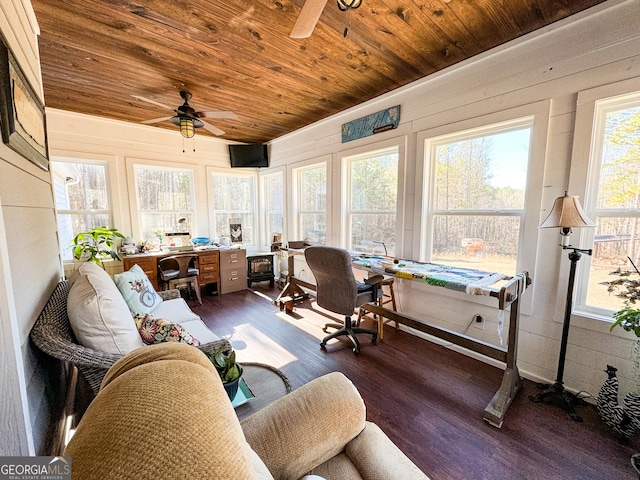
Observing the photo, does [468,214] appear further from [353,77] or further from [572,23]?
[353,77]

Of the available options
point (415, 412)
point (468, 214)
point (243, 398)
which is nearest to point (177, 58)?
point (243, 398)

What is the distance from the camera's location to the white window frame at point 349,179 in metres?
2.86

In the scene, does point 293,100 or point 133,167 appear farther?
point 133,167

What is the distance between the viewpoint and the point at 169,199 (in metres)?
4.27

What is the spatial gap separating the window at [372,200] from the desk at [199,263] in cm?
223

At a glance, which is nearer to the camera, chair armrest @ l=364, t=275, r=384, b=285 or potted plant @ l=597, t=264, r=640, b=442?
potted plant @ l=597, t=264, r=640, b=442

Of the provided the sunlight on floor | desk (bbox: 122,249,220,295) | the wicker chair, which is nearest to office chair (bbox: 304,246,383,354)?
the sunlight on floor

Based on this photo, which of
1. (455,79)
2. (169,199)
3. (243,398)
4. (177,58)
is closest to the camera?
(243,398)

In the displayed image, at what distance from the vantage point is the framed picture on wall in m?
0.93

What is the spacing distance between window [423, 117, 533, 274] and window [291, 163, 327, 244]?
1.70 m

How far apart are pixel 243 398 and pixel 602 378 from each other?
242cm

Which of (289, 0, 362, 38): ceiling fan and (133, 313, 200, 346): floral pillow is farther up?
(289, 0, 362, 38): ceiling fan

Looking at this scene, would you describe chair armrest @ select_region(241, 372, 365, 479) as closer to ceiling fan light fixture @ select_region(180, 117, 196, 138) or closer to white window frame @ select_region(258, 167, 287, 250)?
ceiling fan light fixture @ select_region(180, 117, 196, 138)

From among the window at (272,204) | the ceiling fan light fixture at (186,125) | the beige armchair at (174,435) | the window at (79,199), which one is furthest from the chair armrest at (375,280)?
the window at (79,199)
